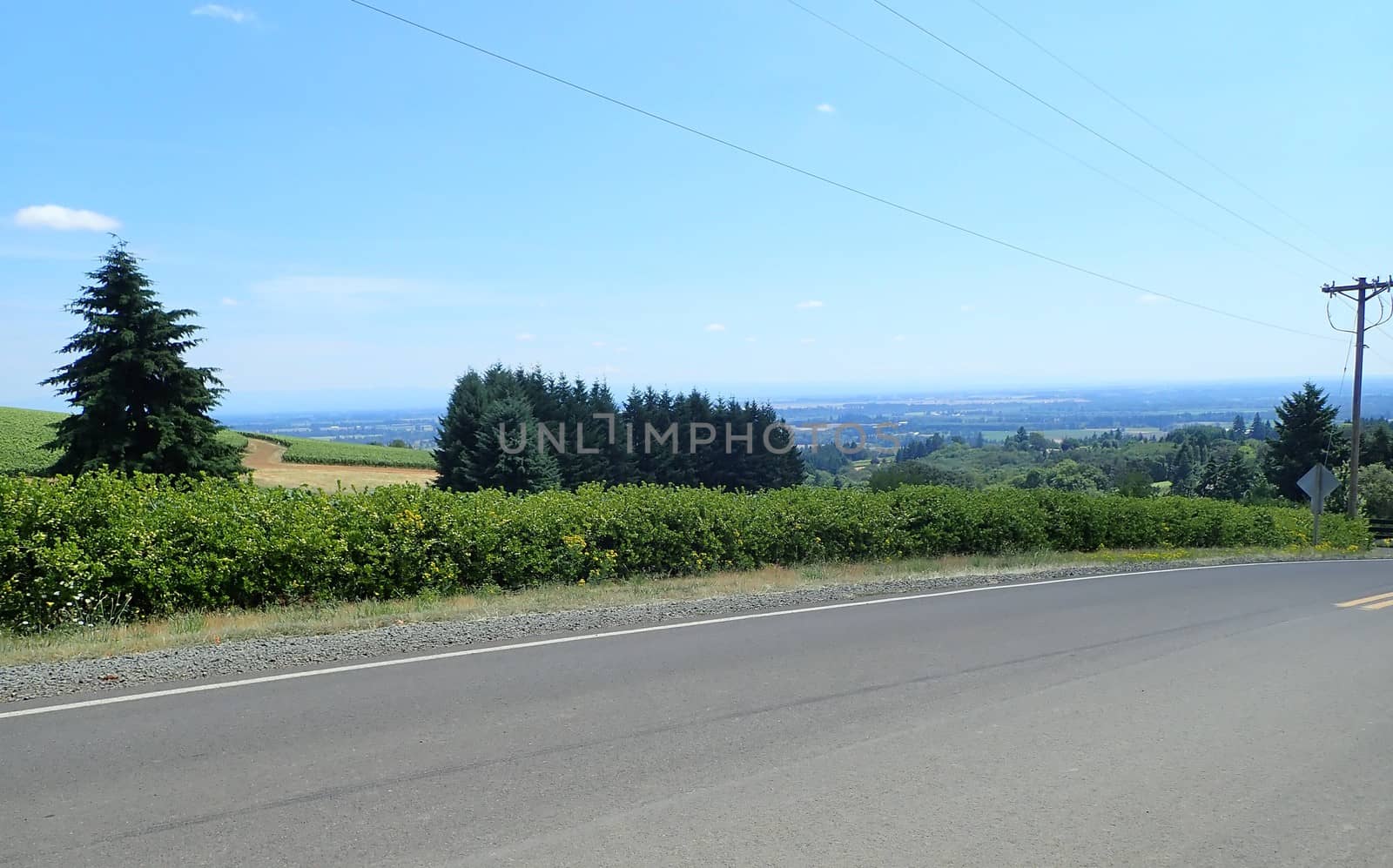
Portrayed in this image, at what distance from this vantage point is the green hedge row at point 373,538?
30.3 ft

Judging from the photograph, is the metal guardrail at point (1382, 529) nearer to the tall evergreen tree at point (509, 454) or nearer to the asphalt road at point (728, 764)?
the tall evergreen tree at point (509, 454)

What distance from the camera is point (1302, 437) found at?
263ft

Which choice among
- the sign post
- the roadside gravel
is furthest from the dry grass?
the sign post

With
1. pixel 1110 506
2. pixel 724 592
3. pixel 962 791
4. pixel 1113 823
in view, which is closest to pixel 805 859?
pixel 962 791

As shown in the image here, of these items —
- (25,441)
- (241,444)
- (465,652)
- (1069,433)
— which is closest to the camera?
(465,652)

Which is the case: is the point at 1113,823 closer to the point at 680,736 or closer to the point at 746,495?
the point at 680,736

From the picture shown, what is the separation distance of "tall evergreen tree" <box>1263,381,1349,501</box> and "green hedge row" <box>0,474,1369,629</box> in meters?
76.5

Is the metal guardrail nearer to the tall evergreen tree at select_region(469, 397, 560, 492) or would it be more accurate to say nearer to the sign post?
the sign post

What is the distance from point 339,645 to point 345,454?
77307 millimetres

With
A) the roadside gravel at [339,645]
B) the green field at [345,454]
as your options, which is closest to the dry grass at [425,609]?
the roadside gravel at [339,645]

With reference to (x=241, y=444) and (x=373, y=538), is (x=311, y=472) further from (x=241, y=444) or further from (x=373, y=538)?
(x=373, y=538)

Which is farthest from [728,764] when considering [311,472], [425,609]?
[311,472]

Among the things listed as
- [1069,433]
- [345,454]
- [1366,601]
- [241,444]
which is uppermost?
[241,444]

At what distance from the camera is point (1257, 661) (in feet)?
29.3
